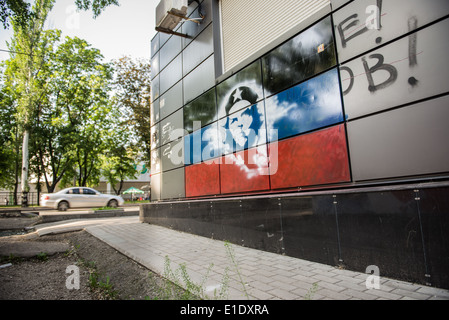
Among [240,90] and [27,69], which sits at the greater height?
[27,69]

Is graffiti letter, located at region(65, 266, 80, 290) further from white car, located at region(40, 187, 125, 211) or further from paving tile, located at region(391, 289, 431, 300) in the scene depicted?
white car, located at region(40, 187, 125, 211)

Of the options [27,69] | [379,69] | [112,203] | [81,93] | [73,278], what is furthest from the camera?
[81,93]

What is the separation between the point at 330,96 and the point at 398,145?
1.41 meters

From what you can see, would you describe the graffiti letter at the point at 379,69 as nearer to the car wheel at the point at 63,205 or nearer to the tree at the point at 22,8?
the tree at the point at 22,8

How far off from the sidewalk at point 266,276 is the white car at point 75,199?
14.8 metres

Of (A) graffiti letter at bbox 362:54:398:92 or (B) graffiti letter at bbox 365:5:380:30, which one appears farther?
(B) graffiti letter at bbox 365:5:380:30

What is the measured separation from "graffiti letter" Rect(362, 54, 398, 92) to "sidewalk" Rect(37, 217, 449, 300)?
2639 millimetres

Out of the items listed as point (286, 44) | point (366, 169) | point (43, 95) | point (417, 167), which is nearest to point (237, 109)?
point (286, 44)

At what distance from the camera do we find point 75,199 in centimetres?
1875

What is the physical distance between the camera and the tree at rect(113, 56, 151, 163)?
20.5 meters

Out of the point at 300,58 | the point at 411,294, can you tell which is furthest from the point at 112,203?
the point at 411,294

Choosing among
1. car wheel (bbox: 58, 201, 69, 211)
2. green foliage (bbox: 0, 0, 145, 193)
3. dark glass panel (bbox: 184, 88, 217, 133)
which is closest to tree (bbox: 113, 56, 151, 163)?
green foliage (bbox: 0, 0, 145, 193)

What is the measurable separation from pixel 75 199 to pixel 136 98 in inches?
346

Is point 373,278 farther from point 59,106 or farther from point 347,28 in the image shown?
point 59,106
